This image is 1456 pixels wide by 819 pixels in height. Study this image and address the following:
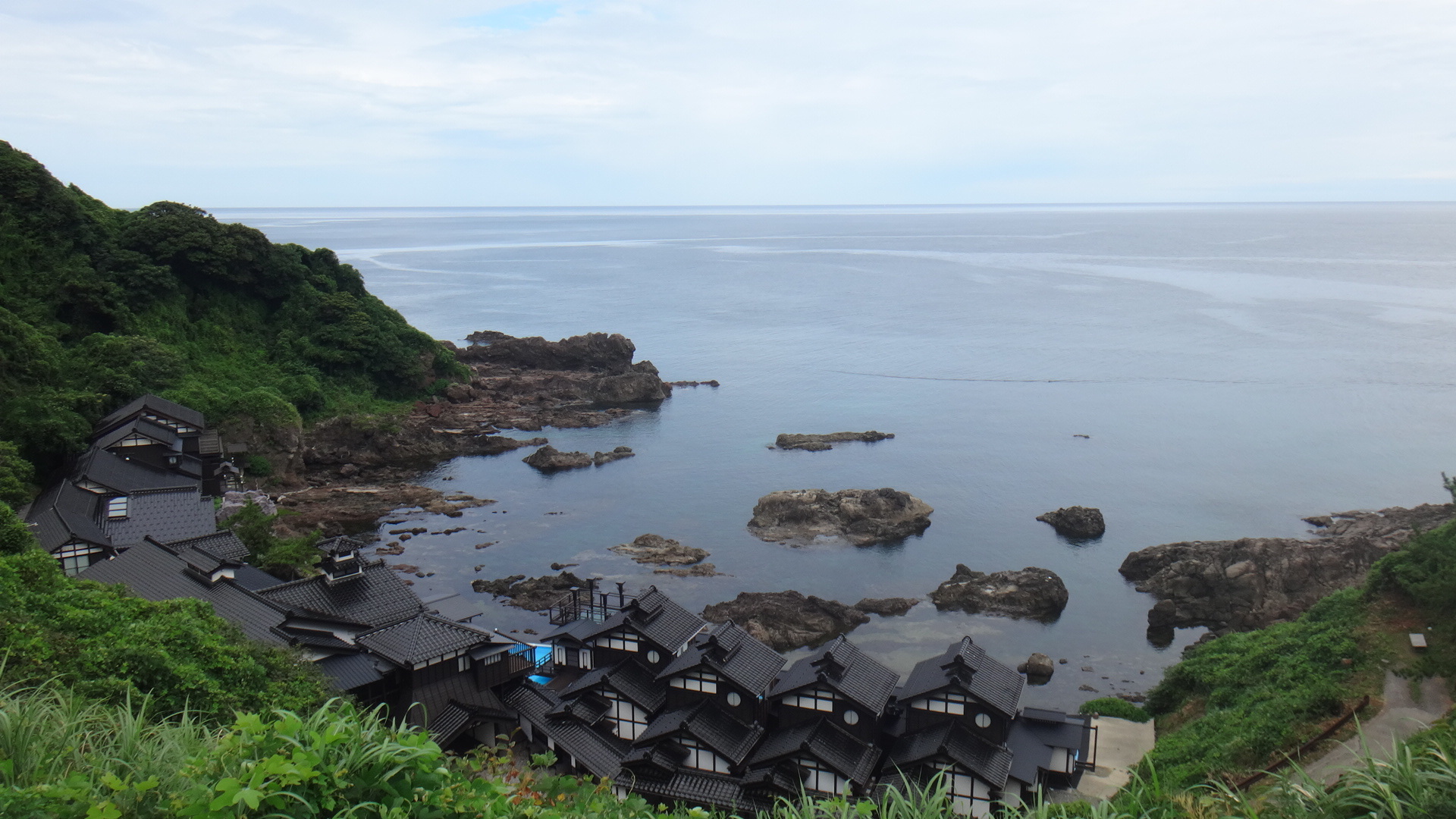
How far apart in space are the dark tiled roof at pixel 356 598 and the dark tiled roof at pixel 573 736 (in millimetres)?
3732

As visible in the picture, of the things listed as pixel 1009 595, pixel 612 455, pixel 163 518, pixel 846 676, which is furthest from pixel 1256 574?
pixel 163 518

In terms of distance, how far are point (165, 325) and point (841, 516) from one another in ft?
122

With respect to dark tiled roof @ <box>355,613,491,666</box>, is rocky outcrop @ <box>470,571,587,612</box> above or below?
below

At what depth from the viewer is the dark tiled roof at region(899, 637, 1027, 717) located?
1936 cm

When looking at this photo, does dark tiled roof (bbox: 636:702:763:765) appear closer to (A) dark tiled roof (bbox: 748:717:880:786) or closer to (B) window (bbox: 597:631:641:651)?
(A) dark tiled roof (bbox: 748:717:880:786)

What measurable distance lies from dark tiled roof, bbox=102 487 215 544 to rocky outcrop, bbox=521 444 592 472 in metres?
21.3

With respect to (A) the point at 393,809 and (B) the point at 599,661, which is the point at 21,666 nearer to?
→ (A) the point at 393,809

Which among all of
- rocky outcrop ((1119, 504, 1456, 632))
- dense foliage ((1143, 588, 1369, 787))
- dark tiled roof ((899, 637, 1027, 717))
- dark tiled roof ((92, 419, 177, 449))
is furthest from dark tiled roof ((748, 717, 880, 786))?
dark tiled roof ((92, 419, 177, 449))

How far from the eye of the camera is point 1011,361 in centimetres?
7862

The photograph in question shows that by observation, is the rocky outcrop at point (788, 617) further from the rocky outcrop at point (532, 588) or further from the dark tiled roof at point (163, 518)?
the dark tiled roof at point (163, 518)

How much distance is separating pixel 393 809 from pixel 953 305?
110m

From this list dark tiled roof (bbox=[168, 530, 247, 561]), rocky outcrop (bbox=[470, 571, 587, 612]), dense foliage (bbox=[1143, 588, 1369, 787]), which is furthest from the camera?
rocky outcrop (bbox=[470, 571, 587, 612])

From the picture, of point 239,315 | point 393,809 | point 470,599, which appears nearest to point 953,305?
point 239,315

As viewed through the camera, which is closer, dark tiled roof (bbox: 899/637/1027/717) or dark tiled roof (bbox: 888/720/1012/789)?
dark tiled roof (bbox: 888/720/1012/789)
